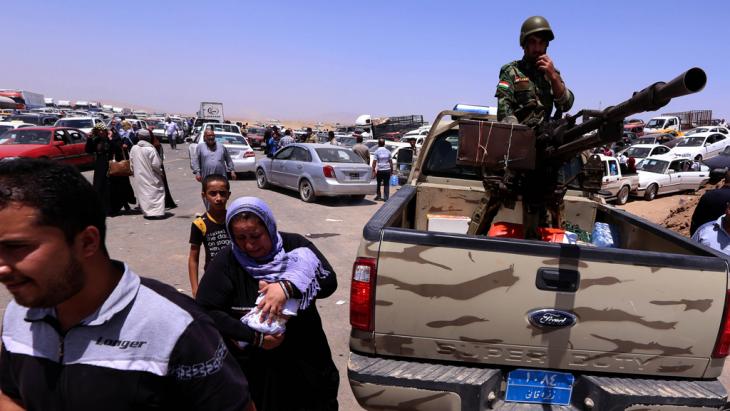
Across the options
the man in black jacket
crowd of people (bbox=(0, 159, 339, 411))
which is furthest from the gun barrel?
the man in black jacket

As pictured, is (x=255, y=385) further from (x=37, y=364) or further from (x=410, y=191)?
(x=410, y=191)

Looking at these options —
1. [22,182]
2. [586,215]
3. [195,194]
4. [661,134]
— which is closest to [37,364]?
[22,182]

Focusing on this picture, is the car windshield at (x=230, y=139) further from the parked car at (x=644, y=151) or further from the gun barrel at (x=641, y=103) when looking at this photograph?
the parked car at (x=644, y=151)

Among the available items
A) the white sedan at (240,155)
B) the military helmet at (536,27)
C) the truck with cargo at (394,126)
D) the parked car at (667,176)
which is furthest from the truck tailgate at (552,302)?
the truck with cargo at (394,126)

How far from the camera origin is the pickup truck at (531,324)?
2420 millimetres

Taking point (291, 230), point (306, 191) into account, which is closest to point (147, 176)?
point (291, 230)

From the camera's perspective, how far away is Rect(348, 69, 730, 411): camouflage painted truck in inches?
95.3

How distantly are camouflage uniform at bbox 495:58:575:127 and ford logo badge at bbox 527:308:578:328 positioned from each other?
1.87 meters

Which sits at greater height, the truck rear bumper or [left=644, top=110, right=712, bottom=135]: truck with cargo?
[left=644, top=110, right=712, bottom=135]: truck with cargo

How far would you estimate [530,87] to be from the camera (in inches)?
152

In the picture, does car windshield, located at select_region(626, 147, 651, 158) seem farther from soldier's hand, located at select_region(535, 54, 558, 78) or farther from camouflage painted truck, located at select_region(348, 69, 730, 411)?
camouflage painted truck, located at select_region(348, 69, 730, 411)

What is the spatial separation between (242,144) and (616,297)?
53.0 feet

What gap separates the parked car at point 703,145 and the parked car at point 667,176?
26.7 ft

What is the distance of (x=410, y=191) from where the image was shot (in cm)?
451
